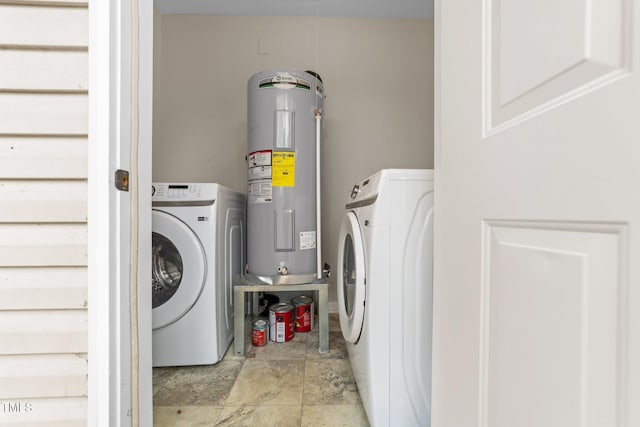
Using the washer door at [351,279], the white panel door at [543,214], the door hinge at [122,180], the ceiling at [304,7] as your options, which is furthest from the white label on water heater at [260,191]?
the ceiling at [304,7]

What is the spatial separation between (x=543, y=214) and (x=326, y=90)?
212 cm

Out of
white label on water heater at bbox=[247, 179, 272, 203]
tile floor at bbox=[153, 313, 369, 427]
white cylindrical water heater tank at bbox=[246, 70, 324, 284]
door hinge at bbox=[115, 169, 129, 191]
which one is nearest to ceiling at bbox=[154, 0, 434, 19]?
white cylindrical water heater tank at bbox=[246, 70, 324, 284]

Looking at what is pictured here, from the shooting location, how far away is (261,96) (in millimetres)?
1660

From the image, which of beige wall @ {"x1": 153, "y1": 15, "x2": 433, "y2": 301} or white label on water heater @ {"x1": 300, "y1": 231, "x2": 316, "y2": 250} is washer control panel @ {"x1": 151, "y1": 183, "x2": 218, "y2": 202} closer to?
white label on water heater @ {"x1": 300, "y1": 231, "x2": 316, "y2": 250}

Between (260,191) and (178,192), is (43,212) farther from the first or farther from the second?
(260,191)

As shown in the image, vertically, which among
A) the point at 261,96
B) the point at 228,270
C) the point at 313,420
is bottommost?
the point at 313,420

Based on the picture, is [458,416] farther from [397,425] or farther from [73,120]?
[73,120]

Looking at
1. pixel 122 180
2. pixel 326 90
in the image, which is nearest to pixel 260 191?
pixel 122 180

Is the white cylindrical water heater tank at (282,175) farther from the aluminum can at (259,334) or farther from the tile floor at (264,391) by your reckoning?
the tile floor at (264,391)

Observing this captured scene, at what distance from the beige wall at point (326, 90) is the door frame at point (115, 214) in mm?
1534

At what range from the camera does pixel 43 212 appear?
0.67m

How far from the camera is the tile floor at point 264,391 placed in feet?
3.63

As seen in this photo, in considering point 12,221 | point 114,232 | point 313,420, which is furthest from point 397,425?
point 12,221

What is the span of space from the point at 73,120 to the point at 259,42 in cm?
191
